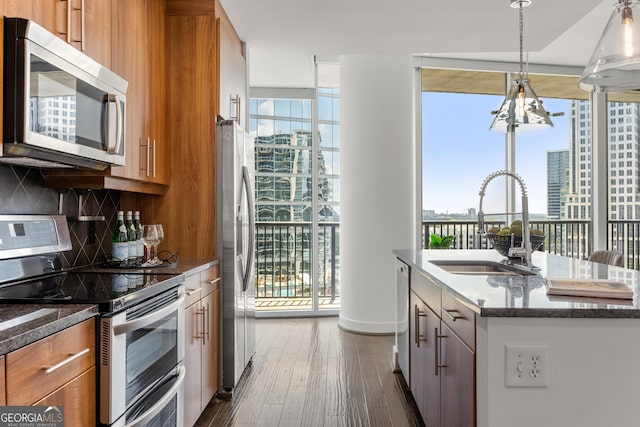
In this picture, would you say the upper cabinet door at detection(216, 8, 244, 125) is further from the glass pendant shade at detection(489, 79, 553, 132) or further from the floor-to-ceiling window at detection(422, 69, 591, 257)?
the floor-to-ceiling window at detection(422, 69, 591, 257)

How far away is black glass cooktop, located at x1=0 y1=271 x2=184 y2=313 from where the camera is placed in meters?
1.50

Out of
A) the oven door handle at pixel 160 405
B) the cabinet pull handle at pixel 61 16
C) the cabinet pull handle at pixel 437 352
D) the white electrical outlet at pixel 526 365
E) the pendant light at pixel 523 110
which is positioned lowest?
the oven door handle at pixel 160 405

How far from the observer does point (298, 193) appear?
512 cm

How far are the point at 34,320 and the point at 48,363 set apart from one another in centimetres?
13

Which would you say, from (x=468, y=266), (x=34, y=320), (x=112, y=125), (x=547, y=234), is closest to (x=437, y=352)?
(x=468, y=266)

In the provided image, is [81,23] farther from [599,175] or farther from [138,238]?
[599,175]

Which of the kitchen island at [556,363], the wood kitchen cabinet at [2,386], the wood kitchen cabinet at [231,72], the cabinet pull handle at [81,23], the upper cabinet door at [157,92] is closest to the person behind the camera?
the wood kitchen cabinet at [2,386]

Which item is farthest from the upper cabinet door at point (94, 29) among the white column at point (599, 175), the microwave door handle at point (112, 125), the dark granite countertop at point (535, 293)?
the white column at point (599, 175)

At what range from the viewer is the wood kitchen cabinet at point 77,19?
158 cm

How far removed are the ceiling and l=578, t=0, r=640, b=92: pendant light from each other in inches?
52.9

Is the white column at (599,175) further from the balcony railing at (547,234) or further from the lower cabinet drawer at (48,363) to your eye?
the lower cabinet drawer at (48,363)

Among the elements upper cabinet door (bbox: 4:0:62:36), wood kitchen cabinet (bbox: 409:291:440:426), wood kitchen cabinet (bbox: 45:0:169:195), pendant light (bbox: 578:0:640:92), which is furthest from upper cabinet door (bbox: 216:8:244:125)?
pendant light (bbox: 578:0:640:92)

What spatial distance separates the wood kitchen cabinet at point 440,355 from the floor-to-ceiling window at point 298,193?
2.45 metres

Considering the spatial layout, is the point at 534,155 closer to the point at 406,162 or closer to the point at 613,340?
the point at 406,162
